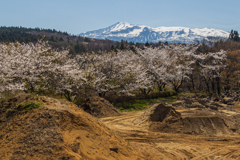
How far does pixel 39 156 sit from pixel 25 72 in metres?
10.6

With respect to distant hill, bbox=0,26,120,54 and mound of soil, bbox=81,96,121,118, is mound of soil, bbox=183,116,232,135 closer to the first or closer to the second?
mound of soil, bbox=81,96,121,118

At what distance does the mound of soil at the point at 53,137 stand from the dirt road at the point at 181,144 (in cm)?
250

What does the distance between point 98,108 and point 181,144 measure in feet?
27.5

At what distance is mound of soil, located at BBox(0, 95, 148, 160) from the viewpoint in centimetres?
456

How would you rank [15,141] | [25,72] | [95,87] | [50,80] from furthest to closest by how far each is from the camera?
[95,87]
[50,80]
[25,72]
[15,141]

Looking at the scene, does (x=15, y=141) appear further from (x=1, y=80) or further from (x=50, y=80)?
(x=50, y=80)

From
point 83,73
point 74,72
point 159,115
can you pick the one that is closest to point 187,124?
point 159,115

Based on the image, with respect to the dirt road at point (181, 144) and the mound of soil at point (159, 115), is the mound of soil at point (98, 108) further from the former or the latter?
the dirt road at point (181, 144)

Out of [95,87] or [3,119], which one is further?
[95,87]

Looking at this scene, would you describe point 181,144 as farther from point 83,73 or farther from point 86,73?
point 86,73

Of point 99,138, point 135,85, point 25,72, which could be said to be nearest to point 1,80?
point 25,72

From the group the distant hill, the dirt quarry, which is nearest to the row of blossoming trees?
the dirt quarry

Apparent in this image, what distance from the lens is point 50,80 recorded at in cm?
1533

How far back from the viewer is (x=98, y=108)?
1551 centimetres
